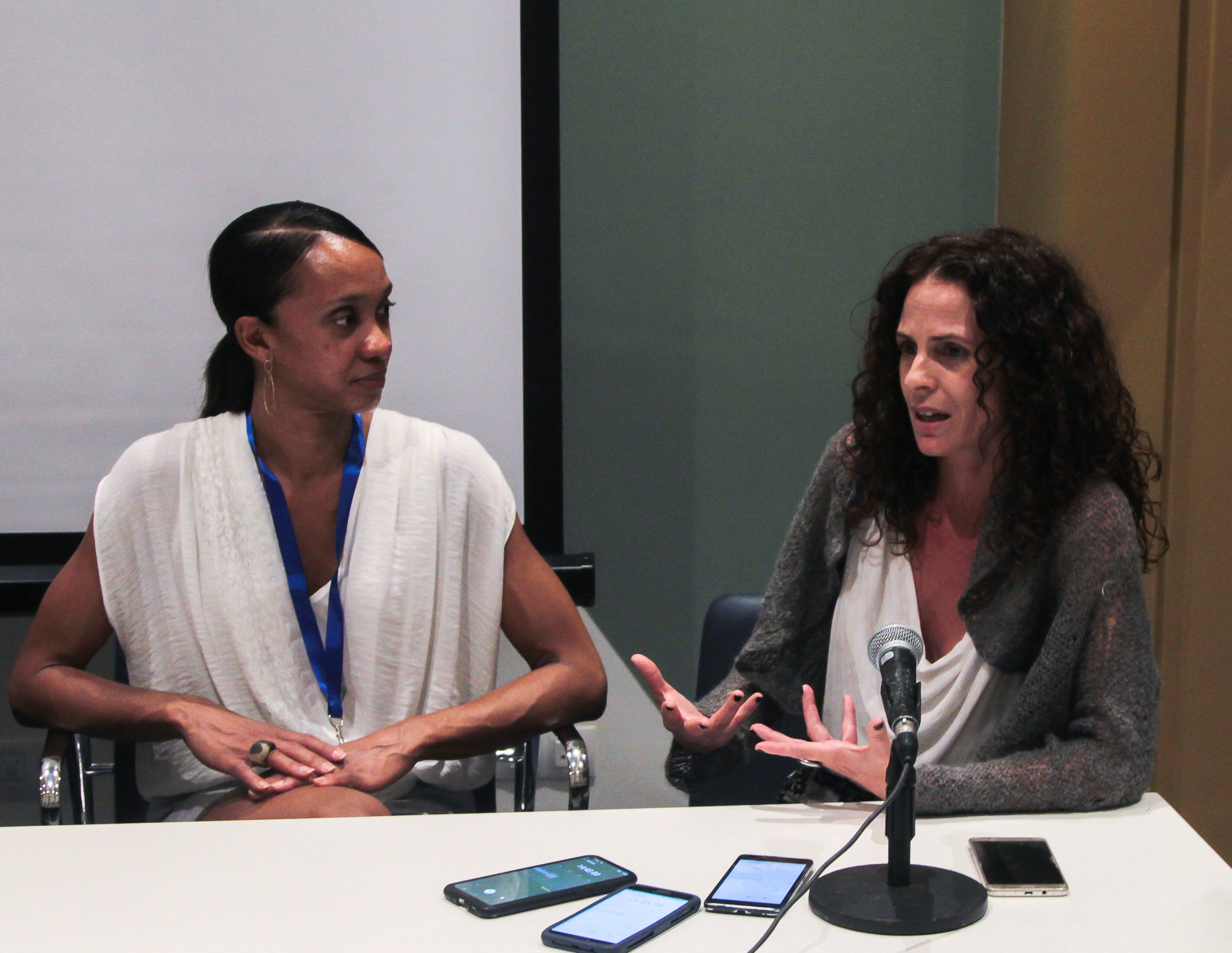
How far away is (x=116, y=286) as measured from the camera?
2.41 metres

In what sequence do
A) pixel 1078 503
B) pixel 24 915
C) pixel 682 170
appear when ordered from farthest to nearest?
pixel 682 170 → pixel 1078 503 → pixel 24 915

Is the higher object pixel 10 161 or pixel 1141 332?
pixel 10 161

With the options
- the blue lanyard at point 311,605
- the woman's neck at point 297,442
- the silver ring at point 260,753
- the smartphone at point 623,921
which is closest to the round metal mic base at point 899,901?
the smartphone at point 623,921

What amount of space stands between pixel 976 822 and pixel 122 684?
1.33m

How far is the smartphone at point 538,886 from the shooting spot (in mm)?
1146

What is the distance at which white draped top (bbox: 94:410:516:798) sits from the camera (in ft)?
6.47


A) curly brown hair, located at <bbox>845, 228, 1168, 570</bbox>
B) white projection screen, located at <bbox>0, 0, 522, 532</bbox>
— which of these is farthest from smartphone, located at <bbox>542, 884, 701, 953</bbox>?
white projection screen, located at <bbox>0, 0, 522, 532</bbox>

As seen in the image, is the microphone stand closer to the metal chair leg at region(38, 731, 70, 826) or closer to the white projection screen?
the metal chair leg at region(38, 731, 70, 826)

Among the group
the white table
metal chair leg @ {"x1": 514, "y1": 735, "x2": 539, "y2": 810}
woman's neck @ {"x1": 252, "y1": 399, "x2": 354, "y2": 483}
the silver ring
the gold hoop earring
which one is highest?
the gold hoop earring

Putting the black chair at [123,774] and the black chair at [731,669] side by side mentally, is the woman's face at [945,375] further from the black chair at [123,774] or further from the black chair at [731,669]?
the black chair at [123,774]

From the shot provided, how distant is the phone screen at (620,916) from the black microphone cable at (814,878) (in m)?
0.10

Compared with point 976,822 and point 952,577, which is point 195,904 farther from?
point 952,577

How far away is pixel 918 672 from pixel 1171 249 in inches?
52.6

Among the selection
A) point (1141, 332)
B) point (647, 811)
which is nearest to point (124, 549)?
point (647, 811)
